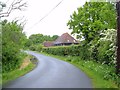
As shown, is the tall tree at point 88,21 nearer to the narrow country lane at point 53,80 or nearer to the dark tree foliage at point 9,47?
the dark tree foliage at point 9,47

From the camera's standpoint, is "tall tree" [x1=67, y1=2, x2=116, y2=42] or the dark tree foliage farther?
"tall tree" [x1=67, y1=2, x2=116, y2=42]

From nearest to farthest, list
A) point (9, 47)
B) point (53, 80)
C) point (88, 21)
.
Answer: point (53, 80) < point (9, 47) < point (88, 21)

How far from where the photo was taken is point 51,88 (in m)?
15.0

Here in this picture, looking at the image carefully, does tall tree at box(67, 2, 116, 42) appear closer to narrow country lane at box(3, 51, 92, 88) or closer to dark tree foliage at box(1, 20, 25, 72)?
dark tree foliage at box(1, 20, 25, 72)

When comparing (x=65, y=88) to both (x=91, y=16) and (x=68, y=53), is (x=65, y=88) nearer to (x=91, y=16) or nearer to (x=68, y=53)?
(x=91, y=16)

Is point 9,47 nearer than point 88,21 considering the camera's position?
Yes

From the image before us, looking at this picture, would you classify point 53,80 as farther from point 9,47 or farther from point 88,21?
point 88,21

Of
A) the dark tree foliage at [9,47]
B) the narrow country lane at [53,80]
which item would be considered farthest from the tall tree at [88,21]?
the narrow country lane at [53,80]

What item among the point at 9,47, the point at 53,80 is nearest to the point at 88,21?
the point at 9,47

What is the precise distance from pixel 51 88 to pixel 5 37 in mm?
12129

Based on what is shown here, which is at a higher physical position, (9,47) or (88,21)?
(88,21)

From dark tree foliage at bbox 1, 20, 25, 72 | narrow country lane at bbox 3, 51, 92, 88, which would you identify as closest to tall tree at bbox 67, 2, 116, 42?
dark tree foliage at bbox 1, 20, 25, 72

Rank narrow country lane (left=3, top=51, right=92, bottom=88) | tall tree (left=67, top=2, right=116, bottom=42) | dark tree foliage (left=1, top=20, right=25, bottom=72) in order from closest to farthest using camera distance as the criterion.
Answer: narrow country lane (left=3, top=51, right=92, bottom=88)
dark tree foliage (left=1, top=20, right=25, bottom=72)
tall tree (left=67, top=2, right=116, bottom=42)

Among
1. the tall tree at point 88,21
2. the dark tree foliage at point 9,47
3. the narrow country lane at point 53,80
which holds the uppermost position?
the tall tree at point 88,21
